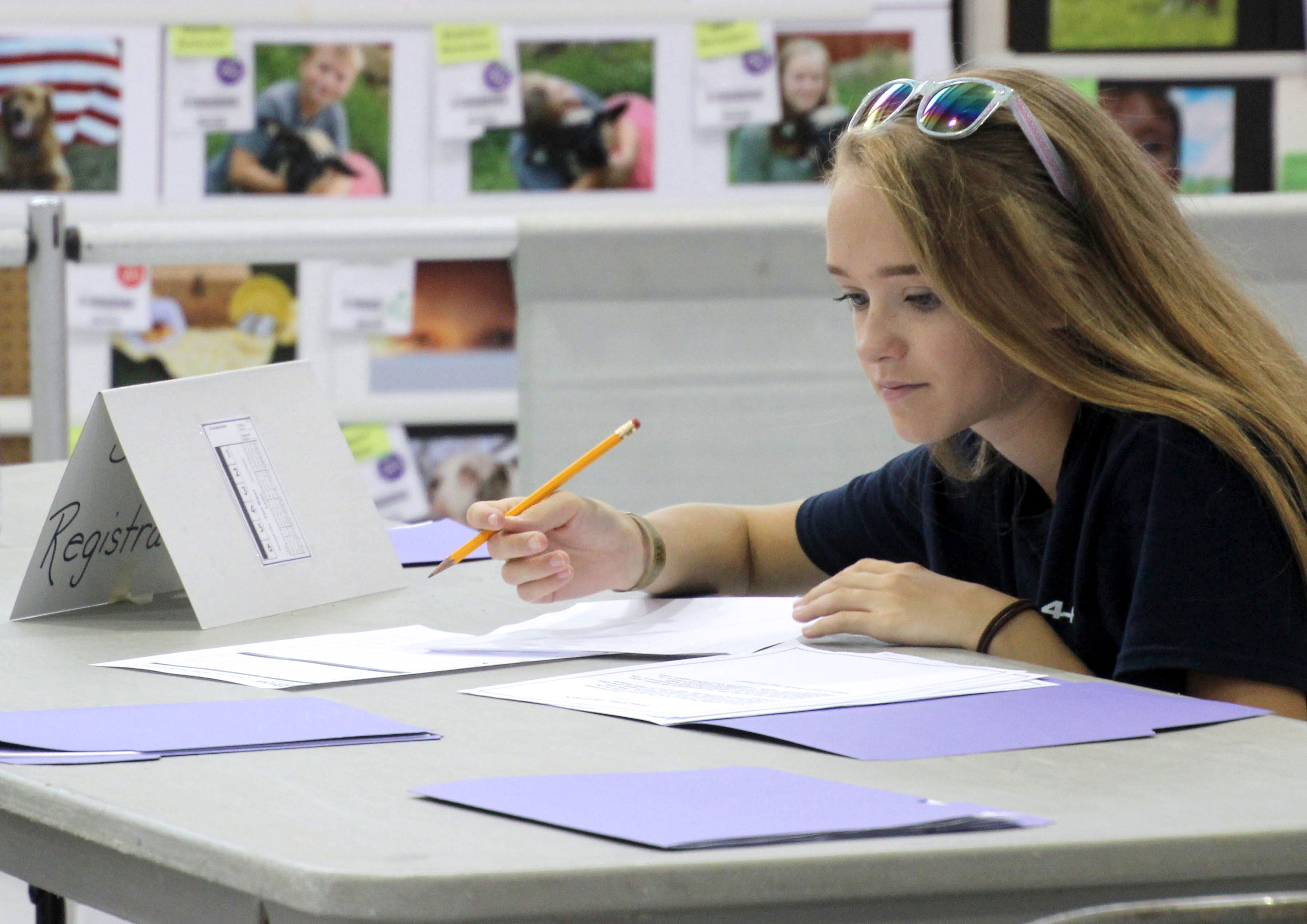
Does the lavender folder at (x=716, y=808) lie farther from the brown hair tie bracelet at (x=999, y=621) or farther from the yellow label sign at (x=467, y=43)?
the yellow label sign at (x=467, y=43)

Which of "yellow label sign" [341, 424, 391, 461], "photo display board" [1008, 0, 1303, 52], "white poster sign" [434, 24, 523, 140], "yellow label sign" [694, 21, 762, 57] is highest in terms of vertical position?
"photo display board" [1008, 0, 1303, 52]

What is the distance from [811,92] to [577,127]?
0.39 metres

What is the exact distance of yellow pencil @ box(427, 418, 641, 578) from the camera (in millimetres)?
1195

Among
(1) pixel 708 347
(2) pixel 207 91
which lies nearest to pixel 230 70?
(2) pixel 207 91

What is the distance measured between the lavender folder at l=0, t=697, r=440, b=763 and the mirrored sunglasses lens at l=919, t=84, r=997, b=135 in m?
0.58

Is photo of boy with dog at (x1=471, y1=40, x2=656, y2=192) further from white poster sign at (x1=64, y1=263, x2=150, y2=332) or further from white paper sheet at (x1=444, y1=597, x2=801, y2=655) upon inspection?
white paper sheet at (x1=444, y1=597, x2=801, y2=655)

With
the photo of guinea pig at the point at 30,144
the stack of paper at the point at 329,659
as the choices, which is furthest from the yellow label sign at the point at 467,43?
the stack of paper at the point at 329,659

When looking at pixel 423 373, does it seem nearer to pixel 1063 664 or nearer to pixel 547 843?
pixel 1063 664

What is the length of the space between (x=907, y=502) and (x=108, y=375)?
5.65 feet

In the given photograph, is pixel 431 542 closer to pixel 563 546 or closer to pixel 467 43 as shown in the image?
pixel 563 546

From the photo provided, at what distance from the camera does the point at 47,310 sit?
2.00 metres

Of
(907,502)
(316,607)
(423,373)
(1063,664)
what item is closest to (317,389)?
(316,607)

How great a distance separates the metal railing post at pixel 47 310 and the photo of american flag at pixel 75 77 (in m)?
Result: 0.72

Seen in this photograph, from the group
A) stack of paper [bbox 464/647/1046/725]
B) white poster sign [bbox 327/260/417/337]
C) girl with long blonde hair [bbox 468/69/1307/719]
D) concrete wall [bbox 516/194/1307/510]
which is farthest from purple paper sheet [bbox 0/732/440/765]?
white poster sign [bbox 327/260/417/337]
